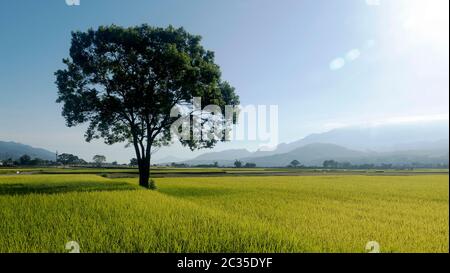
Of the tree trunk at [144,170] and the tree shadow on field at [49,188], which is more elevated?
the tree trunk at [144,170]

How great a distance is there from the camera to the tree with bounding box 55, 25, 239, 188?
91.6 ft

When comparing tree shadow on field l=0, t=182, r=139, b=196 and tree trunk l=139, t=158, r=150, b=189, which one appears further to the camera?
tree trunk l=139, t=158, r=150, b=189

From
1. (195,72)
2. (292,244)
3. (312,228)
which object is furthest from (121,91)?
(292,244)

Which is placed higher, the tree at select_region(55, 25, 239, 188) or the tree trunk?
the tree at select_region(55, 25, 239, 188)

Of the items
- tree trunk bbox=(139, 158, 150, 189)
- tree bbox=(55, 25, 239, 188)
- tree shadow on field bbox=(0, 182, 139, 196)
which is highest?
tree bbox=(55, 25, 239, 188)

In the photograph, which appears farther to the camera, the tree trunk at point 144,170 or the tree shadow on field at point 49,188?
the tree trunk at point 144,170

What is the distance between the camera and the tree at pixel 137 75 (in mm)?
27906

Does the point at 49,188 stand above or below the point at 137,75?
below

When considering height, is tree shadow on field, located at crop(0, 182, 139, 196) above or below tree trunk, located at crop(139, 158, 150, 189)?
below

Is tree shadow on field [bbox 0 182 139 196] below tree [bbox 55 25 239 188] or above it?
below

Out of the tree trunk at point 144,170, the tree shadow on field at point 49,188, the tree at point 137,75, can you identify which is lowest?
the tree shadow on field at point 49,188

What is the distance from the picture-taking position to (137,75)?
93.9ft

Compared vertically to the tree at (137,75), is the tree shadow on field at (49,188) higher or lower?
lower

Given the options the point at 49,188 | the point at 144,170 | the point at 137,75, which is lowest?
the point at 49,188
